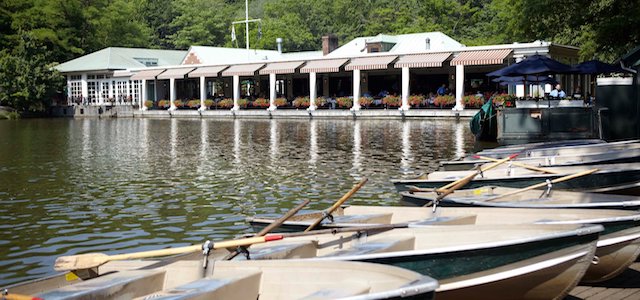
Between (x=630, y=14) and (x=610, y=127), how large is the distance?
411 cm

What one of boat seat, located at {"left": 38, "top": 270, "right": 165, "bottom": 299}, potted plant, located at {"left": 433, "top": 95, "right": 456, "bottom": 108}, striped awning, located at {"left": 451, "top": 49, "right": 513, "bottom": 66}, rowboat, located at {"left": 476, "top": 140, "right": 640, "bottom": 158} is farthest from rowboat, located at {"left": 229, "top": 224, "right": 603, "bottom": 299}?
potted plant, located at {"left": 433, "top": 95, "right": 456, "bottom": 108}

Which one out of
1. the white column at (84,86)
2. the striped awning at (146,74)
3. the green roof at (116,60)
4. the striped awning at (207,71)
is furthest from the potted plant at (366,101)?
the white column at (84,86)

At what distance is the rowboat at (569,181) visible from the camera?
1089 cm

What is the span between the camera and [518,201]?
31.3ft

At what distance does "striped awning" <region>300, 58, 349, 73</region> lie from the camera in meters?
48.2

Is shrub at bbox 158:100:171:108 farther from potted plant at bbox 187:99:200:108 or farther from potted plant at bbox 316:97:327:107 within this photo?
potted plant at bbox 316:97:327:107

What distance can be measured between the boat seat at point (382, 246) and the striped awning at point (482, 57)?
117ft

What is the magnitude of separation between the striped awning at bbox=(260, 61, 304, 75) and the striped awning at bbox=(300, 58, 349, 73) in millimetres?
629

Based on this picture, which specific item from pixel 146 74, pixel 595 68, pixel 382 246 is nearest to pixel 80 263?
pixel 382 246

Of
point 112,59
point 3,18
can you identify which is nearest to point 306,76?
point 112,59

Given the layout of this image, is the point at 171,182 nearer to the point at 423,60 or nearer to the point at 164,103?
the point at 423,60

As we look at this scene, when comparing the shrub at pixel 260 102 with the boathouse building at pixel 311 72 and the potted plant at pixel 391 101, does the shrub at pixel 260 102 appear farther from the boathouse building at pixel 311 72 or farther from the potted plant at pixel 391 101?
the potted plant at pixel 391 101

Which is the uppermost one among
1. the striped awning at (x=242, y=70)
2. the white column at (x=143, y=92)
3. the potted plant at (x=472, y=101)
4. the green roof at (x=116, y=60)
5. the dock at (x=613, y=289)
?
the green roof at (x=116, y=60)

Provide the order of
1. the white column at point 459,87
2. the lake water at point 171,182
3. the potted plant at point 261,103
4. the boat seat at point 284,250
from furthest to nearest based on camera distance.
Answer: the potted plant at point 261,103, the white column at point 459,87, the lake water at point 171,182, the boat seat at point 284,250
